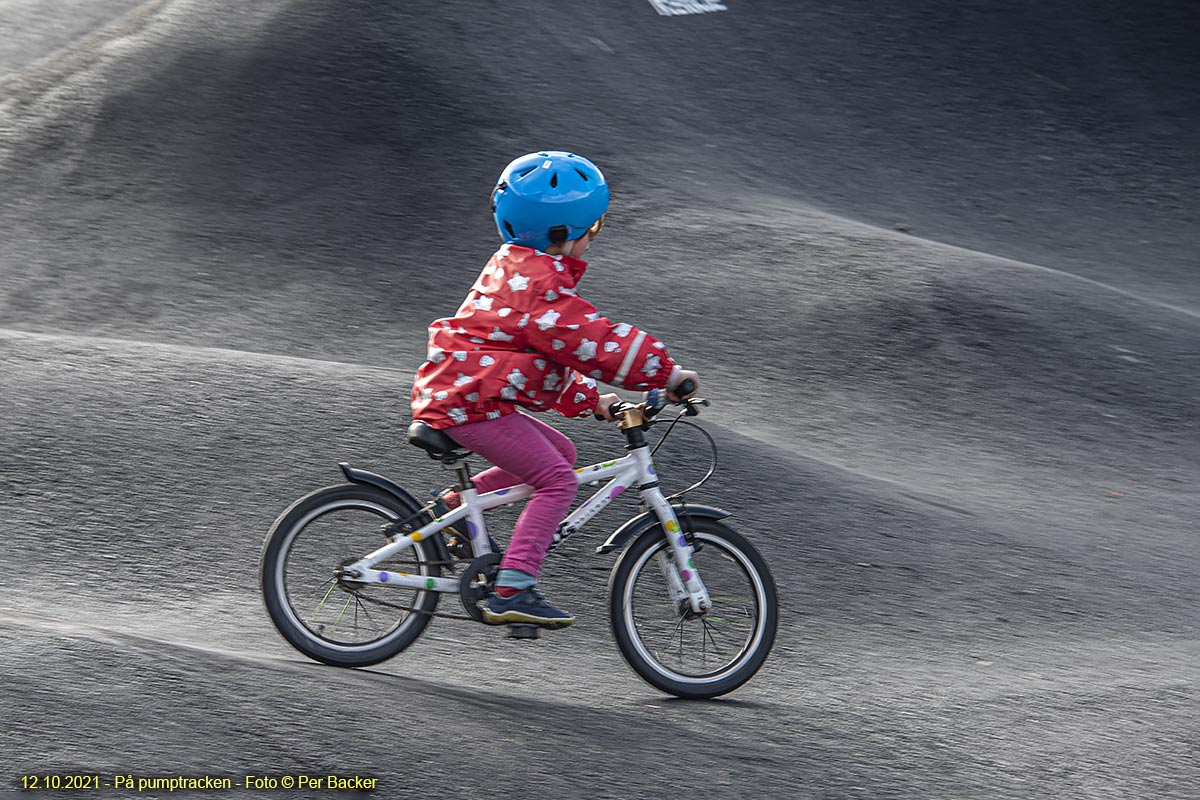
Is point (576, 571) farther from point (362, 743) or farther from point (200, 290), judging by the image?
point (200, 290)

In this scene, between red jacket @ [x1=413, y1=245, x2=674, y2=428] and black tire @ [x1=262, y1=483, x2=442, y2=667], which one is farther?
black tire @ [x1=262, y1=483, x2=442, y2=667]

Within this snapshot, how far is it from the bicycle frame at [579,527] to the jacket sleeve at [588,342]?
471mm

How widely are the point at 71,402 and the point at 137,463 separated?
0.82m

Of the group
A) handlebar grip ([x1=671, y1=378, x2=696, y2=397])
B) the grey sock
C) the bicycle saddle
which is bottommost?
the grey sock

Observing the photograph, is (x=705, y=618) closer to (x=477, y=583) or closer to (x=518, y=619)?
(x=518, y=619)

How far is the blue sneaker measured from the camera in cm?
474

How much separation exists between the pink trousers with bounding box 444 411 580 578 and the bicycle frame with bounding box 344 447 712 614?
0.10 meters

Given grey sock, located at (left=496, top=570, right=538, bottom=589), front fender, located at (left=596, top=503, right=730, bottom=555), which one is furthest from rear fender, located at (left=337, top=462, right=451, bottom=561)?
front fender, located at (left=596, top=503, right=730, bottom=555)

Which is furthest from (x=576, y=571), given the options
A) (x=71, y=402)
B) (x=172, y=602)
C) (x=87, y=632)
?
(x=71, y=402)

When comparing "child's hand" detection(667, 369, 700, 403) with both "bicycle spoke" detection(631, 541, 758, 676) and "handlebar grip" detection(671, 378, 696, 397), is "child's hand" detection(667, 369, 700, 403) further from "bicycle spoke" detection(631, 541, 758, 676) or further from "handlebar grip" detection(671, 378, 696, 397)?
"bicycle spoke" detection(631, 541, 758, 676)

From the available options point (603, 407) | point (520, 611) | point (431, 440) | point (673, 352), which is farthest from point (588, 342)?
point (673, 352)

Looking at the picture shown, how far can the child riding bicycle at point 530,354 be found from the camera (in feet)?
15.0

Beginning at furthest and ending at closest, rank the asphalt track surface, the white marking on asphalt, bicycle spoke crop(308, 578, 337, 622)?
1. the white marking on asphalt
2. bicycle spoke crop(308, 578, 337, 622)
3. the asphalt track surface

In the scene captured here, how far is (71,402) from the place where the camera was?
23.4 ft
